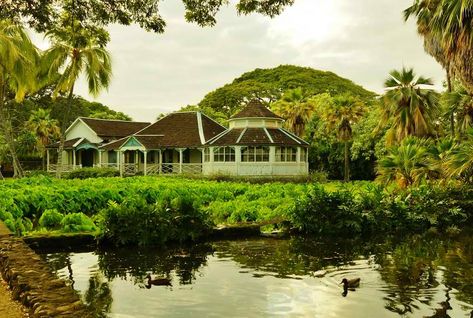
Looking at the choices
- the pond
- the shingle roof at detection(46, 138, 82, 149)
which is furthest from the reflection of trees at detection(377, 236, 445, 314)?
the shingle roof at detection(46, 138, 82, 149)

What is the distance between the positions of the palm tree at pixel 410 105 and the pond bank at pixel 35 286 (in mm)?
22640

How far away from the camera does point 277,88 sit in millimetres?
65438

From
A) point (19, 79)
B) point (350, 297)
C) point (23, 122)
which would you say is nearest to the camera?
point (350, 297)

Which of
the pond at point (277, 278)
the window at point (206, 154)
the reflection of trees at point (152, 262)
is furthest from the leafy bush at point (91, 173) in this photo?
the reflection of trees at point (152, 262)

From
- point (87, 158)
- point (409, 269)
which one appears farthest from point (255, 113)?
point (409, 269)

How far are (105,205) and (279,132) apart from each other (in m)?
22.4

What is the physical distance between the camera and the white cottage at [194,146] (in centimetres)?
3747

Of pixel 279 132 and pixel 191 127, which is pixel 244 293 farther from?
pixel 191 127

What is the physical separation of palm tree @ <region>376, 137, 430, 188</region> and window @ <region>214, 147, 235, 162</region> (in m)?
19.3

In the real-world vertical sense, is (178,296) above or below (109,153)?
below

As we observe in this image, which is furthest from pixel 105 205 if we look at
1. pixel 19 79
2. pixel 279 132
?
pixel 279 132

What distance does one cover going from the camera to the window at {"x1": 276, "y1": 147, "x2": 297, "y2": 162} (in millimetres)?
37594

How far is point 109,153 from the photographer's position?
158 feet

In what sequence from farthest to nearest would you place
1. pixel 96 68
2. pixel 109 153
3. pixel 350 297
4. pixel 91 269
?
pixel 109 153
pixel 96 68
pixel 91 269
pixel 350 297
